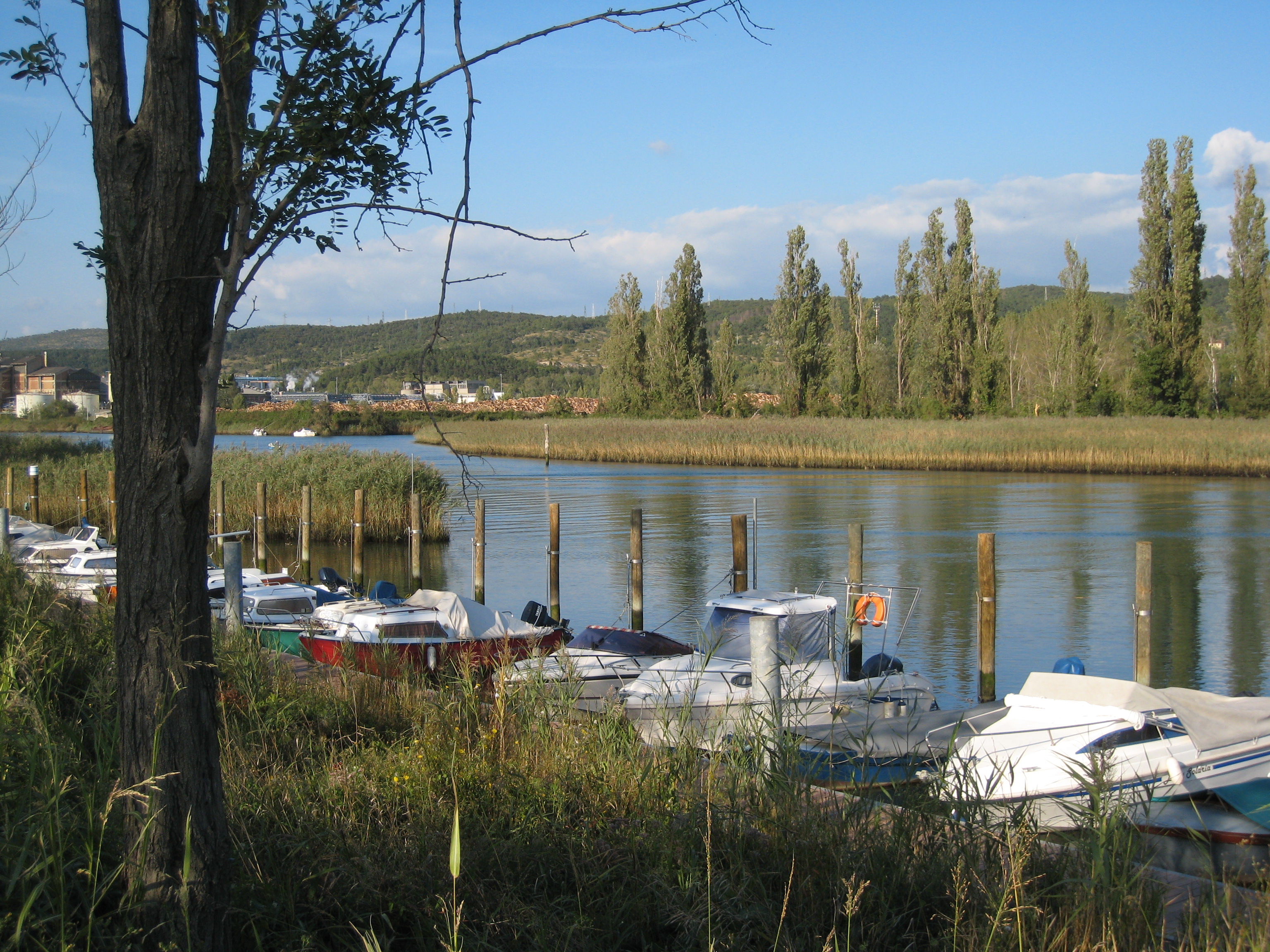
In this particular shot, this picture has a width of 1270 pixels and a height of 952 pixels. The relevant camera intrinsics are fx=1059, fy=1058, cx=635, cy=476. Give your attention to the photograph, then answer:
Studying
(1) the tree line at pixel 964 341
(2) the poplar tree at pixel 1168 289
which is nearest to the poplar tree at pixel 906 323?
(1) the tree line at pixel 964 341

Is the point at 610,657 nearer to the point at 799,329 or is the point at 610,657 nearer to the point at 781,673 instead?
the point at 781,673

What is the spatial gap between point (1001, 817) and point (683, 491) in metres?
35.4

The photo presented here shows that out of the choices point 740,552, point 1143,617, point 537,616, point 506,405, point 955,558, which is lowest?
point 955,558

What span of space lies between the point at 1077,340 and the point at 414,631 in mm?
58092

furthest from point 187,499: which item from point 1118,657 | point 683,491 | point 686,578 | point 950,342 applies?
point 950,342

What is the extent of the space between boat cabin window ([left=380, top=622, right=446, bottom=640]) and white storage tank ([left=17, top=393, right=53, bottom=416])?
78.2 m

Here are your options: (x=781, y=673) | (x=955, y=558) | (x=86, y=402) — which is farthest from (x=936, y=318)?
(x=86, y=402)

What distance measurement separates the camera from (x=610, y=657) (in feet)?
38.8

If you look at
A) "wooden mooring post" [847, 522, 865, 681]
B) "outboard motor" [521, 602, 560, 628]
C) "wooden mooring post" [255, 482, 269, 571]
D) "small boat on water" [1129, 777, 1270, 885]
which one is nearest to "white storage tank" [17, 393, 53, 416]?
"wooden mooring post" [255, 482, 269, 571]

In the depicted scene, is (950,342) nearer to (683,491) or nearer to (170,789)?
(683,491)

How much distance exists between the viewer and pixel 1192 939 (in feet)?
12.3

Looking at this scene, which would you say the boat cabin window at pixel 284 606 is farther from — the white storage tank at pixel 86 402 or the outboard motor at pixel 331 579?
the white storage tank at pixel 86 402

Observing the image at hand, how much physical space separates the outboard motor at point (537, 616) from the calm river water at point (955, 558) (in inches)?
80.8

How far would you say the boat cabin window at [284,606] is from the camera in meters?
14.7
